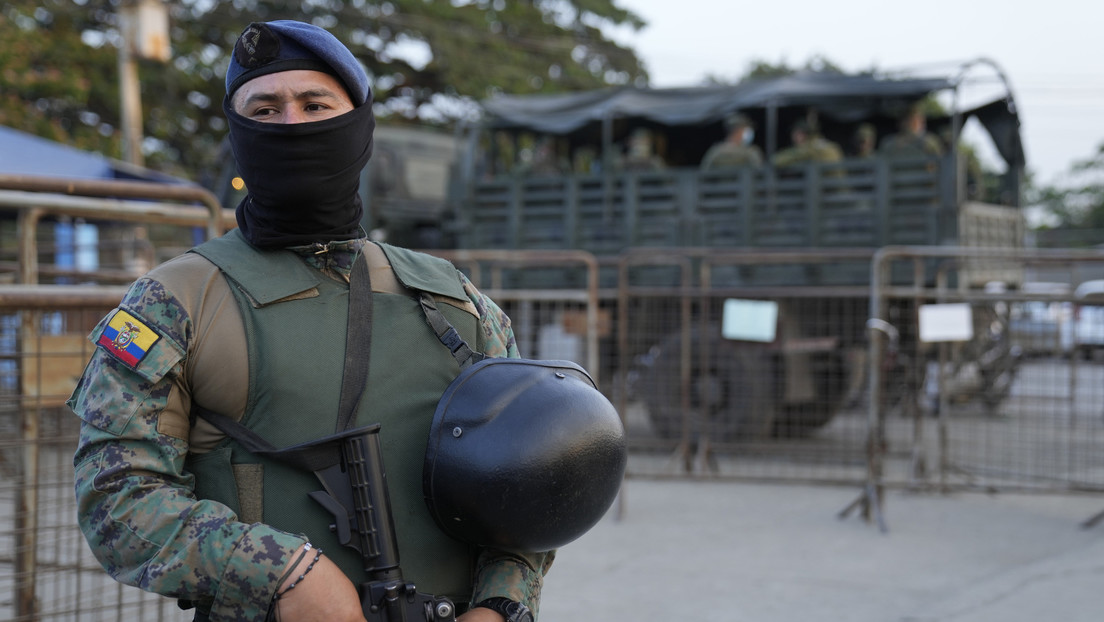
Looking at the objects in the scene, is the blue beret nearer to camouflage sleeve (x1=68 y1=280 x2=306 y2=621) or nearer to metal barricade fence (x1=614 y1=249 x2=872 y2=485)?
camouflage sleeve (x1=68 y1=280 x2=306 y2=621)

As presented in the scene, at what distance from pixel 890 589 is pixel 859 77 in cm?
529

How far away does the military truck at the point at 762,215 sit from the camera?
319 inches

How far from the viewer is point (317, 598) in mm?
1405

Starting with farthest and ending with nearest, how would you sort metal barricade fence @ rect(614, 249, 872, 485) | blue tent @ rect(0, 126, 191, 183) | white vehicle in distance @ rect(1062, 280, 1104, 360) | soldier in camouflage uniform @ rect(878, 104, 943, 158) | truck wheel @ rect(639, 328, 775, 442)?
1. soldier in camouflage uniform @ rect(878, 104, 943, 158)
2. truck wheel @ rect(639, 328, 775, 442)
3. blue tent @ rect(0, 126, 191, 183)
4. metal barricade fence @ rect(614, 249, 872, 485)
5. white vehicle in distance @ rect(1062, 280, 1104, 360)

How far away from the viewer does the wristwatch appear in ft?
5.27

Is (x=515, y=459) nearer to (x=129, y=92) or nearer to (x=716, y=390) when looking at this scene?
(x=716, y=390)

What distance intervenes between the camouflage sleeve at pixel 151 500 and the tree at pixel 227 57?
49.6ft

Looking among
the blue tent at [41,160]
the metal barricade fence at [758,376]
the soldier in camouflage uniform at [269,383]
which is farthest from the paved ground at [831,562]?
the blue tent at [41,160]

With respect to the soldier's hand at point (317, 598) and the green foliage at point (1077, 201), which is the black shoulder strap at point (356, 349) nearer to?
the soldier's hand at point (317, 598)

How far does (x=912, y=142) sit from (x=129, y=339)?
810 centimetres

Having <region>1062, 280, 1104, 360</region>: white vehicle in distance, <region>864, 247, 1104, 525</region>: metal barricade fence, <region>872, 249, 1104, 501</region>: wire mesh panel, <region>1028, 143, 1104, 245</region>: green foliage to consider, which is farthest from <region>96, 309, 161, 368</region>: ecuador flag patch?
<region>1028, 143, 1104, 245</region>: green foliage

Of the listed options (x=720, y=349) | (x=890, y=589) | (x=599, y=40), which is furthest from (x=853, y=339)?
(x=599, y=40)

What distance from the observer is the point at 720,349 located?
820 cm

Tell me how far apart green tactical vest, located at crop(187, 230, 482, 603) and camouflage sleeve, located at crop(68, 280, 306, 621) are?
0.08 meters
